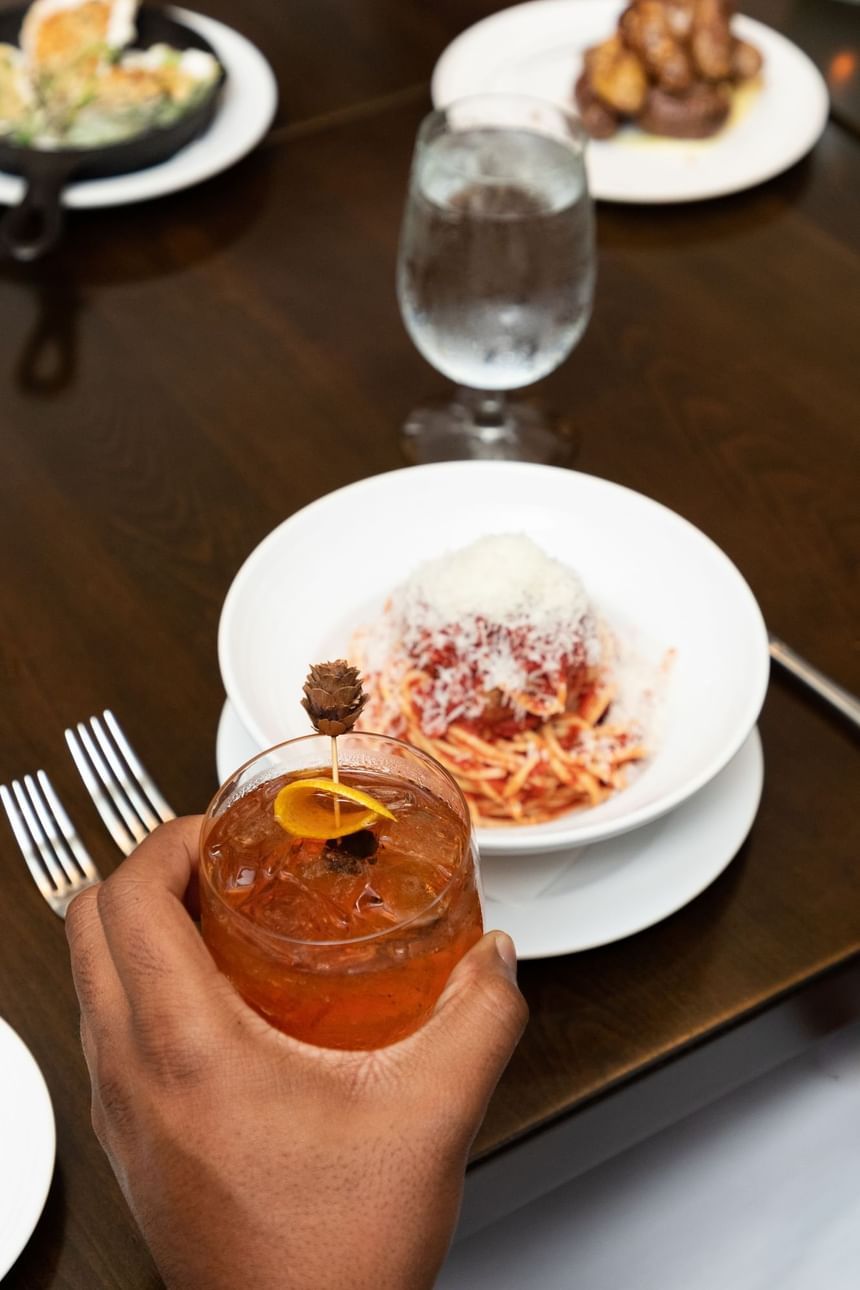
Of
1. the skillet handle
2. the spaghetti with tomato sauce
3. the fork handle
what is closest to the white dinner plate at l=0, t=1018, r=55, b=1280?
the spaghetti with tomato sauce

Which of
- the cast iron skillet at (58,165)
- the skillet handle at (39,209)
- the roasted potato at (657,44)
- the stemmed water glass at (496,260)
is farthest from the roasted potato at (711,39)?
the skillet handle at (39,209)

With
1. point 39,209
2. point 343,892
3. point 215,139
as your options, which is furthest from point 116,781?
point 215,139

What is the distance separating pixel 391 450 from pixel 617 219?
0.53 meters

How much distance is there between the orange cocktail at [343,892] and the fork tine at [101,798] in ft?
0.99

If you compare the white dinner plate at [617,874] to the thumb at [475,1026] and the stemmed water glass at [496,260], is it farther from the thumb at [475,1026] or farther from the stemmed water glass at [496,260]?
the stemmed water glass at [496,260]

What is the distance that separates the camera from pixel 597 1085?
930 millimetres

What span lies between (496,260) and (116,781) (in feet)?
1.92

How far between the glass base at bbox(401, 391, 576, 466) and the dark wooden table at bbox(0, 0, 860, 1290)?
0.09 feet

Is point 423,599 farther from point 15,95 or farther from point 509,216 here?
point 15,95

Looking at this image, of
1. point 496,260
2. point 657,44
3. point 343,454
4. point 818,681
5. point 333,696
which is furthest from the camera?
point 657,44

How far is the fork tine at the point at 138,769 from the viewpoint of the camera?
1076mm

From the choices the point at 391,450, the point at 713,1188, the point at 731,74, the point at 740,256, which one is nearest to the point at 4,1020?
the point at 713,1188

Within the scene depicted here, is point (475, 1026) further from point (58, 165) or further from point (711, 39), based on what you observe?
point (711, 39)

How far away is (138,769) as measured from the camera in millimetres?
1113
